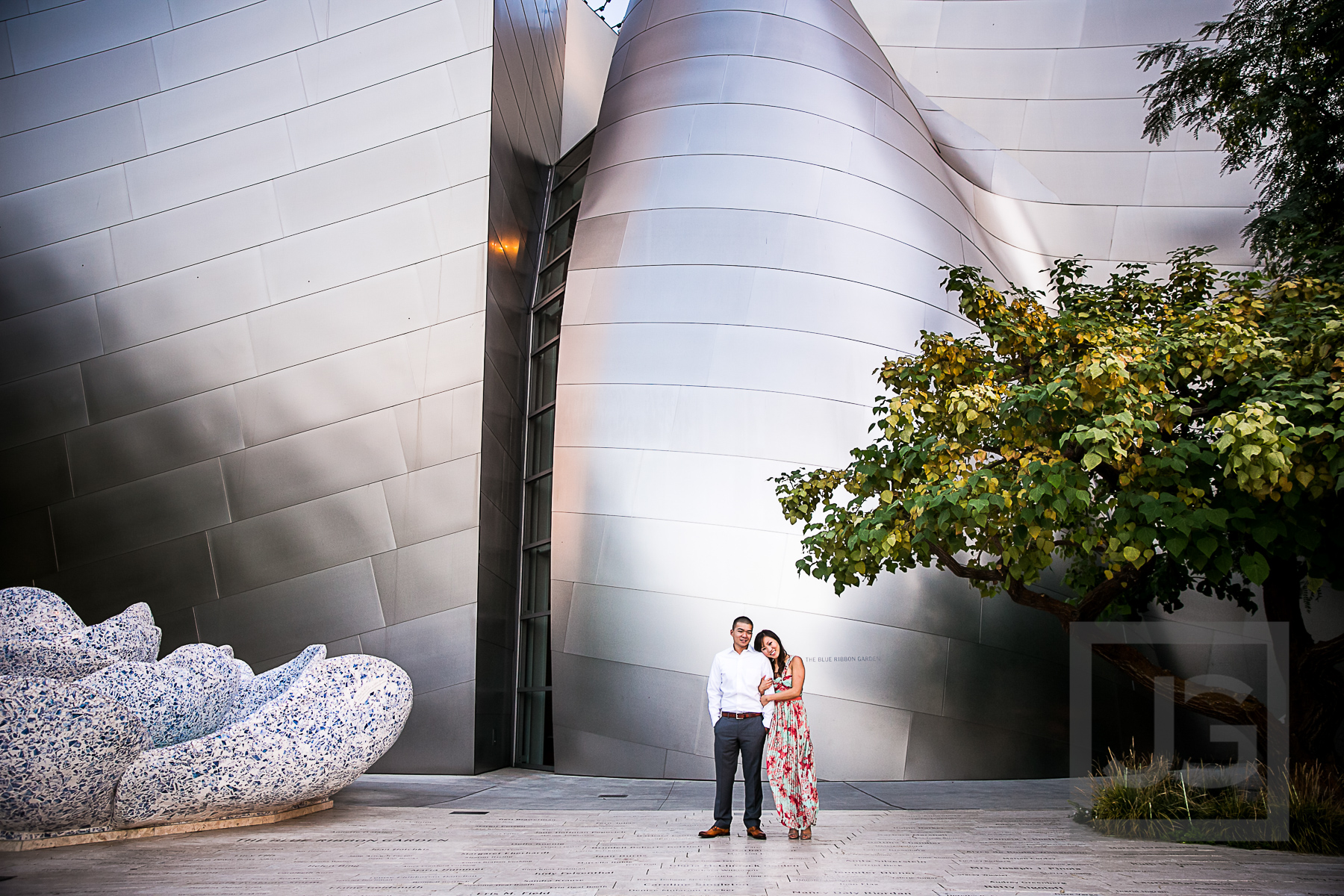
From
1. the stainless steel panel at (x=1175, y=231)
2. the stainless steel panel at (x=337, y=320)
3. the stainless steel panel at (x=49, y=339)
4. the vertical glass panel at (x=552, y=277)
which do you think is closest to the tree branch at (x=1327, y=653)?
the stainless steel panel at (x=1175, y=231)

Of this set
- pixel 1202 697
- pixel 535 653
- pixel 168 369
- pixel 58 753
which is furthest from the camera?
pixel 535 653

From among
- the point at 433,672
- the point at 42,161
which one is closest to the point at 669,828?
the point at 433,672

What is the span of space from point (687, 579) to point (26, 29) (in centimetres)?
1645

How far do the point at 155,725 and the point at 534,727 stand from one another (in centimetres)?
913

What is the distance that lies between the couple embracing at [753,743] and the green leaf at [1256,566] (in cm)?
442

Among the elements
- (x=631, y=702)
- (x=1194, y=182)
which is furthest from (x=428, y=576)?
(x=1194, y=182)

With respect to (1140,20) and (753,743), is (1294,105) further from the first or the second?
(1140,20)

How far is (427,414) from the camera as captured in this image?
15305 millimetres

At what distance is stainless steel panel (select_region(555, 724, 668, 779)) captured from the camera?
14.3 metres

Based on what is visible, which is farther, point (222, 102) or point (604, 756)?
point (222, 102)

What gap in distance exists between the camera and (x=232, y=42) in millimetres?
16453

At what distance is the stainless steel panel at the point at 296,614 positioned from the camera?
1499 cm

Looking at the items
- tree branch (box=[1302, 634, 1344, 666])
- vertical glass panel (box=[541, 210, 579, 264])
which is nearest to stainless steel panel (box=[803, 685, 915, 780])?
tree branch (box=[1302, 634, 1344, 666])

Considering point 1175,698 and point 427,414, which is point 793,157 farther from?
point 1175,698
